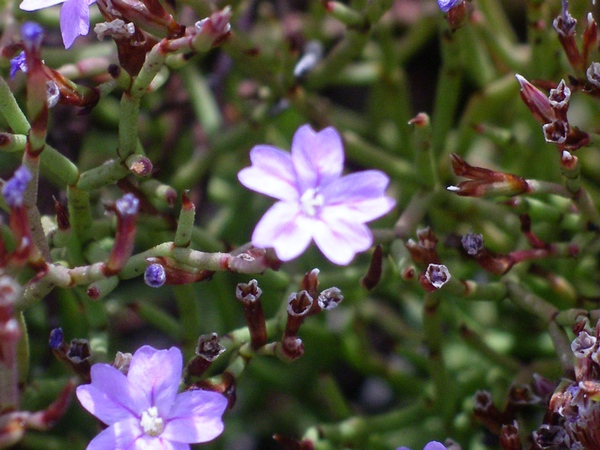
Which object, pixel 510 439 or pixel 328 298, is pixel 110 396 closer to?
pixel 328 298

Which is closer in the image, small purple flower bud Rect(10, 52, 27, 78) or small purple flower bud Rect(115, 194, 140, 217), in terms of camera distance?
small purple flower bud Rect(115, 194, 140, 217)

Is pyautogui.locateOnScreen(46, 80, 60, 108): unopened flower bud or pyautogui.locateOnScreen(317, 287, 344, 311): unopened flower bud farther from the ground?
pyautogui.locateOnScreen(46, 80, 60, 108): unopened flower bud

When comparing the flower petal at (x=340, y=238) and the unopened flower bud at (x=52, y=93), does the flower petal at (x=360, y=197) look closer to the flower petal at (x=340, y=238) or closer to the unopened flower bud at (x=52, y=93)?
the flower petal at (x=340, y=238)

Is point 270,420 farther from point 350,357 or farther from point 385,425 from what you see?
point 385,425

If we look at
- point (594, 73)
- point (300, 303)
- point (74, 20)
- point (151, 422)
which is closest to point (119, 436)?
point (151, 422)

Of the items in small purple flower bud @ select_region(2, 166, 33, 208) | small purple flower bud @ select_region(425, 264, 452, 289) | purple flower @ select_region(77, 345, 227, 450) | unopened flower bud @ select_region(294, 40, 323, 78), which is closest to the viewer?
small purple flower bud @ select_region(2, 166, 33, 208)

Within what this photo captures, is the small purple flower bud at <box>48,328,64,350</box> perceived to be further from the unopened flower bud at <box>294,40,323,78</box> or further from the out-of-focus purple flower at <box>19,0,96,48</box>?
the unopened flower bud at <box>294,40,323,78</box>

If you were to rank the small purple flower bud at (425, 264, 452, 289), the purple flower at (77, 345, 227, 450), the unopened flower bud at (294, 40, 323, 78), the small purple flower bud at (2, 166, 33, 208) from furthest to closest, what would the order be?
the unopened flower bud at (294, 40, 323, 78) → the small purple flower bud at (425, 264, 452, 289) → the purple flower at (77, 345, 227, 450) → the small purple flower bud at (2, 166, 33, 208)

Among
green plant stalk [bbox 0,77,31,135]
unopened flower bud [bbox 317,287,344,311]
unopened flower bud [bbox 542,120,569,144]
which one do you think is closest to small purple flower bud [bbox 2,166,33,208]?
green plant stalk [bbox 0,77,31,135]
